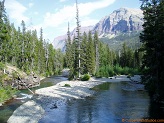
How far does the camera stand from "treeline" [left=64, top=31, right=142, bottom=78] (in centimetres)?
6737

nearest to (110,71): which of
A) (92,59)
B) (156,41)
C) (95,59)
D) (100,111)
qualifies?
(92,59)

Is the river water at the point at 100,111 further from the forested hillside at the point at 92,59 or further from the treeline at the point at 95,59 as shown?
the treeline at the point at 95,59

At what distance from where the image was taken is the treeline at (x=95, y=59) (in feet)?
221

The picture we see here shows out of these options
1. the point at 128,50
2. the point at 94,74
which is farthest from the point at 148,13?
the point at 128,50

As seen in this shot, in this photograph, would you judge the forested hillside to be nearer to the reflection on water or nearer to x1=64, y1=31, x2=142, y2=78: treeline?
x1=64, y1=31, x2=142, y2=78: treeline

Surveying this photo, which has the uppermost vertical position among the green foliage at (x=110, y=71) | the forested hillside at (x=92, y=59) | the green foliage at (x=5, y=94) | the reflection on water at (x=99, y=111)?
the forested hillside at (x=92, y=59)

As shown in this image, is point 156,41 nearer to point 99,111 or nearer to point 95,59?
point 99,111

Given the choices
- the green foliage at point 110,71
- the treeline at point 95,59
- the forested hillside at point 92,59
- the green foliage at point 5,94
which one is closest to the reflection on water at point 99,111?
the green foliage at point 5,94

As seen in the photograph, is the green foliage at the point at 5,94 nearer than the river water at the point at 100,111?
No

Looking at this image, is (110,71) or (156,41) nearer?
(156,41)

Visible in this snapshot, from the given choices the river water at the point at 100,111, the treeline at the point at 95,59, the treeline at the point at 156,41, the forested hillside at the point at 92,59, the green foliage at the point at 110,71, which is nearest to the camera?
the river water at the point at 100,111

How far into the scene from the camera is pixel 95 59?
91.9 metres

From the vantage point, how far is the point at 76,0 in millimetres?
64500

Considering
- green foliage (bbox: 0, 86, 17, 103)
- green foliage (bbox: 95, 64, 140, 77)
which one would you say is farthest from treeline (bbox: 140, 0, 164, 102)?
green foliage (bbox: 95, 64, 140, 77)
